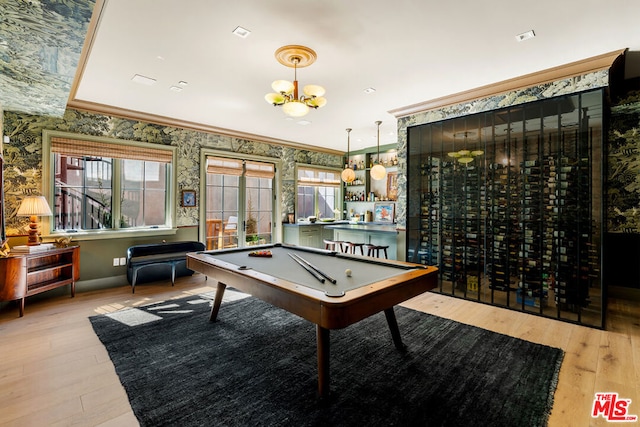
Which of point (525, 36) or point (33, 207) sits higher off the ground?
point (525, 36)

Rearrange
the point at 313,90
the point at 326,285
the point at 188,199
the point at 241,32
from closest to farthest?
the point at 326,285 < the point at 241,32 < the point at 313,90 < the point at 188,199

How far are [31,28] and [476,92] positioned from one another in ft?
14.9

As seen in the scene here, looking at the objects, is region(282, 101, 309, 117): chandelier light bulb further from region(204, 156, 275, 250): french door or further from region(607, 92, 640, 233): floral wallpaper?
region(607, 92, 640, 233): floral wallpaper

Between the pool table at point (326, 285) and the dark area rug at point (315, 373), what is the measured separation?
0.24 m

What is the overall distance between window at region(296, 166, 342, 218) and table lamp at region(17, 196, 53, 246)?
463 centimetres

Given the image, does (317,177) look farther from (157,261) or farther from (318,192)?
(157,261)

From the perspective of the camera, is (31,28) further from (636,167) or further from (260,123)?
(636,167)

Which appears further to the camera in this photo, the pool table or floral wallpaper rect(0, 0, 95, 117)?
floral wallpaper rect(0, 0, 95, 117)

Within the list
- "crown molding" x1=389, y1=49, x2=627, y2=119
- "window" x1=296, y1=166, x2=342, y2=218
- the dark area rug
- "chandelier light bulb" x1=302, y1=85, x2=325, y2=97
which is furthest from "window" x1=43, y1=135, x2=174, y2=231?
"crown molding" x1=389, y1=49, x2=627, y2=119

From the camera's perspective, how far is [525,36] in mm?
2693

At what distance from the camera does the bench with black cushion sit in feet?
14.7

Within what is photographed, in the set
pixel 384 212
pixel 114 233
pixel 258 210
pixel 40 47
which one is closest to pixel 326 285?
pixel 40 47

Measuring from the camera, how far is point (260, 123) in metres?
5.56

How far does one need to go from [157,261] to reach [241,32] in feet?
11.5
